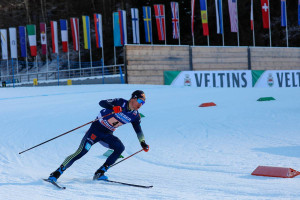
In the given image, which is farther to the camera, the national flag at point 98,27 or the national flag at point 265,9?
the national flag at point 98,27

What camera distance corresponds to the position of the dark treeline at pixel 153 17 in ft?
135

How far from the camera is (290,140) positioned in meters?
9.00

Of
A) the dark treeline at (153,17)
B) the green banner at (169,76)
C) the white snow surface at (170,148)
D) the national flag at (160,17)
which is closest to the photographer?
the white snow surface at (170,148)

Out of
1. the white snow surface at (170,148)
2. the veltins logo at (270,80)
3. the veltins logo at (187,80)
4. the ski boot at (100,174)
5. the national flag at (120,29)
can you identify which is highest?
the national flag at (120,29)

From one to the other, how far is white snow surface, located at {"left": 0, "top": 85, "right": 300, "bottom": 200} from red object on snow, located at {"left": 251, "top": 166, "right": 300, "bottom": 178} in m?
0.15

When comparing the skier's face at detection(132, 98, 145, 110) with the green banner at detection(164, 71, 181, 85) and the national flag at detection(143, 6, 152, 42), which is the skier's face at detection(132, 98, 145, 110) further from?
the national flag at detection(143, 6, 152, 42)

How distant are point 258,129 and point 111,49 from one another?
130 ft

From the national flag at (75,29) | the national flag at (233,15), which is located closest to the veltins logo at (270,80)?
the national flag at (233,15)

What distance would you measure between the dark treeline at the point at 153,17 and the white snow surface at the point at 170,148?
974 inches

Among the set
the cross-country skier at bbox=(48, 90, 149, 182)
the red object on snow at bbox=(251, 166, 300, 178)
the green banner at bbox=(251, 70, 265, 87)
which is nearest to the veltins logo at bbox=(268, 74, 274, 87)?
the green banner at bbox=(251, 70, 265, 87)

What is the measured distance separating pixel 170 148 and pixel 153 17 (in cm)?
3852

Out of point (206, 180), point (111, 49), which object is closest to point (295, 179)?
point (206, 180)

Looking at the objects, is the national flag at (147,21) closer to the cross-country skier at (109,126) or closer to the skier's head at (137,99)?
the cross-country skier at (109,126)

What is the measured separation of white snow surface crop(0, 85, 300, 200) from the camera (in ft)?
18.5
